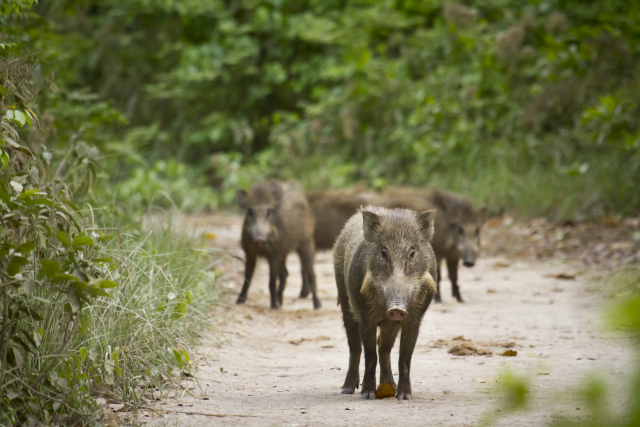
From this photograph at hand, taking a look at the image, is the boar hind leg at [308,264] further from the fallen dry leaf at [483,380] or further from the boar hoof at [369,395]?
the boar hoof at [369,395]

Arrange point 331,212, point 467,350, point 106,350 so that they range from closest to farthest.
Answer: point 106,350 → point 467,350 → point 331,212

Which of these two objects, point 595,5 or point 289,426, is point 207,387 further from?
point 595,5

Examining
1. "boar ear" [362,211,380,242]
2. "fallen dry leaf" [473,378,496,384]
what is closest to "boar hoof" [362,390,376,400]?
"fallen dry leaf" [473,378,496,384]

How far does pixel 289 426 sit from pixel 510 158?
9.85m

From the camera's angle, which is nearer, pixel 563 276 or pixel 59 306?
pixel 59 306

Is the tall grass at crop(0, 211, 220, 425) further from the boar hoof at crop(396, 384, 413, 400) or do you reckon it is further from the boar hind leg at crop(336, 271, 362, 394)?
the boar hoof at crop(396, 384, 413, 400)

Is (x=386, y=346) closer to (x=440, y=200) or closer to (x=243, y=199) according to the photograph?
(x=243, y=199)

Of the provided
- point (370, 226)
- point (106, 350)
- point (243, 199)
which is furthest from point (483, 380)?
point (243, 199)

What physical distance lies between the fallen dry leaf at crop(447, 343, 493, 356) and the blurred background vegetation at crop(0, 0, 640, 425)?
1.77 m

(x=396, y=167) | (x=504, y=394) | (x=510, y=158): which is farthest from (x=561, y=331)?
(x=396, y=167)

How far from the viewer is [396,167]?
14375 mm

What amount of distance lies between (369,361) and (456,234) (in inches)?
161

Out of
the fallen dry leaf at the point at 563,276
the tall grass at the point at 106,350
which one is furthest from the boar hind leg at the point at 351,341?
the fallen dry leaf at the point at 563,276

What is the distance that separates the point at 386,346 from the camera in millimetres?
3877
